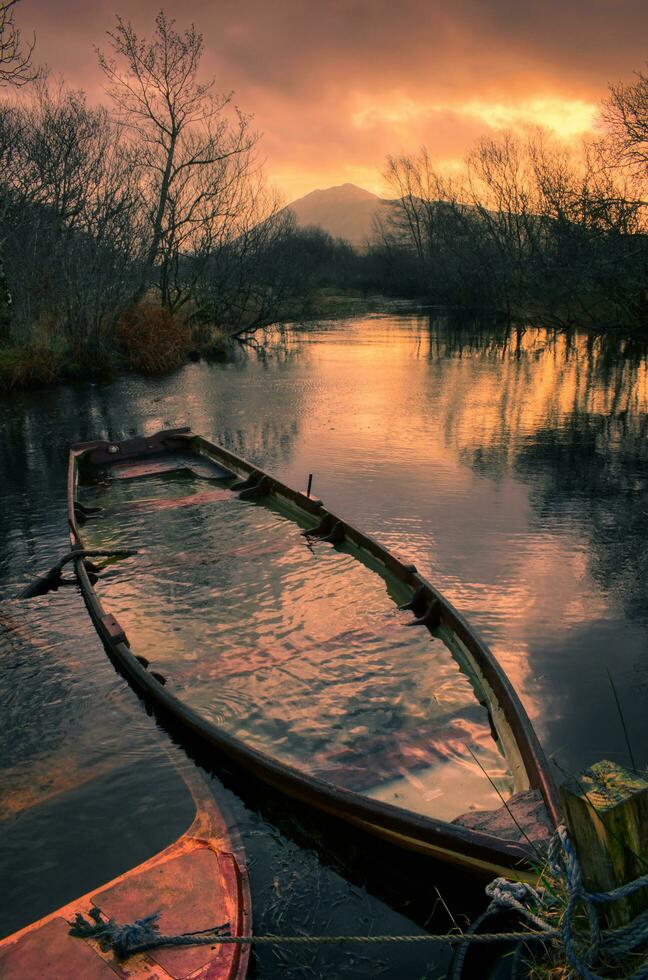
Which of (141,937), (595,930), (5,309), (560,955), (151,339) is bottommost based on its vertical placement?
(141,937)

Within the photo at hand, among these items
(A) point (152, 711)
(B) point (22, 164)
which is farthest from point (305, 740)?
(B) point (22, 164)

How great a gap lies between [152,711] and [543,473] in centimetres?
882

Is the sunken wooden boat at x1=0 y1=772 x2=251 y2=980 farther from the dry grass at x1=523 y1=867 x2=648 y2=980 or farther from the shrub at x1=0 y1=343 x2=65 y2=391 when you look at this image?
the shrub at x1=0 y1=343 x2=65 y2=391

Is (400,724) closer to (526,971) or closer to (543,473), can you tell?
(526,971)

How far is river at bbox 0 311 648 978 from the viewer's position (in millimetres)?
4328

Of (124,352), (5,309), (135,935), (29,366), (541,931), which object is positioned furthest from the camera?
(124,352)

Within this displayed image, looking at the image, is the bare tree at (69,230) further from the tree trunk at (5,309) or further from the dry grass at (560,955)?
the dry grass at (560,955)

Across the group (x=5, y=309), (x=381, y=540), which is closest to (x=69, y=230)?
(x=5, y=309)

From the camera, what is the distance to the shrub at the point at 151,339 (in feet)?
82.6

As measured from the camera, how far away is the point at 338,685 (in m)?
5.88

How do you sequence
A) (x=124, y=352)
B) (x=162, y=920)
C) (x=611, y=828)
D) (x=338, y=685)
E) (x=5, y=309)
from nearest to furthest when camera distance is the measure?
(x=611, y=828) → (x=162, y=920) → (x=338, y=685) → (x=5, y=309) → (x=124, y=352)

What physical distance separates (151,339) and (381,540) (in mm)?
18962

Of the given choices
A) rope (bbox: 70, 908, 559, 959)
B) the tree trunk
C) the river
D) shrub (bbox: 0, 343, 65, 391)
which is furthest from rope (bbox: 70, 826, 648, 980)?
the tree trunk

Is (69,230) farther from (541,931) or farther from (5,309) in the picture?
(541,931)
